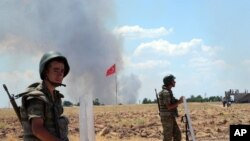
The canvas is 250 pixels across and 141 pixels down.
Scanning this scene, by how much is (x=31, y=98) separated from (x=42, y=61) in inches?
12.5

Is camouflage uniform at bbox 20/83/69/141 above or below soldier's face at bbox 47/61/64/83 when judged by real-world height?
below

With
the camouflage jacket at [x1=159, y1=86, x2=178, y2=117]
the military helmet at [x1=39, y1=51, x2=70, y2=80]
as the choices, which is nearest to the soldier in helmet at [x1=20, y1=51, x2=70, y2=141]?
the military helmet at [x1=39, y1=51, x2=70, y2=80]

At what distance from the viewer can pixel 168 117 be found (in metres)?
9.15

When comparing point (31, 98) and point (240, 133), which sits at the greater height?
point (31, 98)

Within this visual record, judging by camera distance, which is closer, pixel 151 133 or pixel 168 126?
pixel 168 126

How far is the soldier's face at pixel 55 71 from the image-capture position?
373 centimetres

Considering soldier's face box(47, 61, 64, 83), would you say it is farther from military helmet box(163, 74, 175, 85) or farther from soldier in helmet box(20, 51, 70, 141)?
military helmet box(163, 74, 175, 85)

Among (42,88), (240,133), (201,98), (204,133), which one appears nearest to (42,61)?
(42,88)

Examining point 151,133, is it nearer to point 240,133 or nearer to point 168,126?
point 168,126

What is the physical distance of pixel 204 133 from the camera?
16953 mm

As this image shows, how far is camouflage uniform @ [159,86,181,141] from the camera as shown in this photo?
9.09 m

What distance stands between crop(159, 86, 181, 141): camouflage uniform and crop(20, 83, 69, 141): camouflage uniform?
17.7 feet

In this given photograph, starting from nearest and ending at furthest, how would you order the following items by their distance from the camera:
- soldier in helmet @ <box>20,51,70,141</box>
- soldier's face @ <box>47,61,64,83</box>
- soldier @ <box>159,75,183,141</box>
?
soldier in helmet @ <box>20,51,70,141</box>, soldier's face @ <box>47,61,64,83</box>, soldier @ <box>159,75,183,141</box>

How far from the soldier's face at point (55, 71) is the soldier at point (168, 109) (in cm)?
548
